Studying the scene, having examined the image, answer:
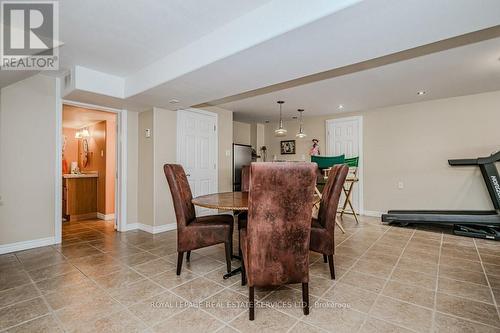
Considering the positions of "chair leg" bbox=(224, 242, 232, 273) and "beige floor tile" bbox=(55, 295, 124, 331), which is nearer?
"beige floor tile" bbox=(55, 295, 124, 331)

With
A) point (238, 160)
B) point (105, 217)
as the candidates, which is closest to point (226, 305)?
point (238, 160)

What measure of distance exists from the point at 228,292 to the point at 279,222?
88 centimetres

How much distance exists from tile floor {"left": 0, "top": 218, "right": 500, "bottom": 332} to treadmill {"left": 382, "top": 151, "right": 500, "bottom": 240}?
488mm

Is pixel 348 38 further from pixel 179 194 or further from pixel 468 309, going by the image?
pixel 468 309

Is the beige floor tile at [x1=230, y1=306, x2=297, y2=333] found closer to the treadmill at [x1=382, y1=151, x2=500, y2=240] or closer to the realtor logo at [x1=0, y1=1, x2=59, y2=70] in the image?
the realtor logo at [x1=0, y1=1, x2=59, y2=70]

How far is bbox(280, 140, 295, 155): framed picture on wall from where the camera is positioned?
6.50 m

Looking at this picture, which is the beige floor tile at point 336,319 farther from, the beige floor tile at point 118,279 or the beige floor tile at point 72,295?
the beige floor tile at point 72,295

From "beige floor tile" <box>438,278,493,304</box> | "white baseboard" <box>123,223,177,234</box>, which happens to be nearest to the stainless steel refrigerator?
"white baseboard" <box>123,223,177,234</box>

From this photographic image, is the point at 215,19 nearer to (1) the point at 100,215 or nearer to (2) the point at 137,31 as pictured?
(2) the point at 137,31

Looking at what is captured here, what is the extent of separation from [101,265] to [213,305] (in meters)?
1.51

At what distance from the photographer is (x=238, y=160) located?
5.72 metres

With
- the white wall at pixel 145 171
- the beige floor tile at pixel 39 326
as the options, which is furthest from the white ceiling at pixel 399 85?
the beige floor tile at pixel 39 326

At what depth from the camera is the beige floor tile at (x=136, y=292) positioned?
6.42 feet

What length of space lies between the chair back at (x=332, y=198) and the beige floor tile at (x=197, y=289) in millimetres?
1133
